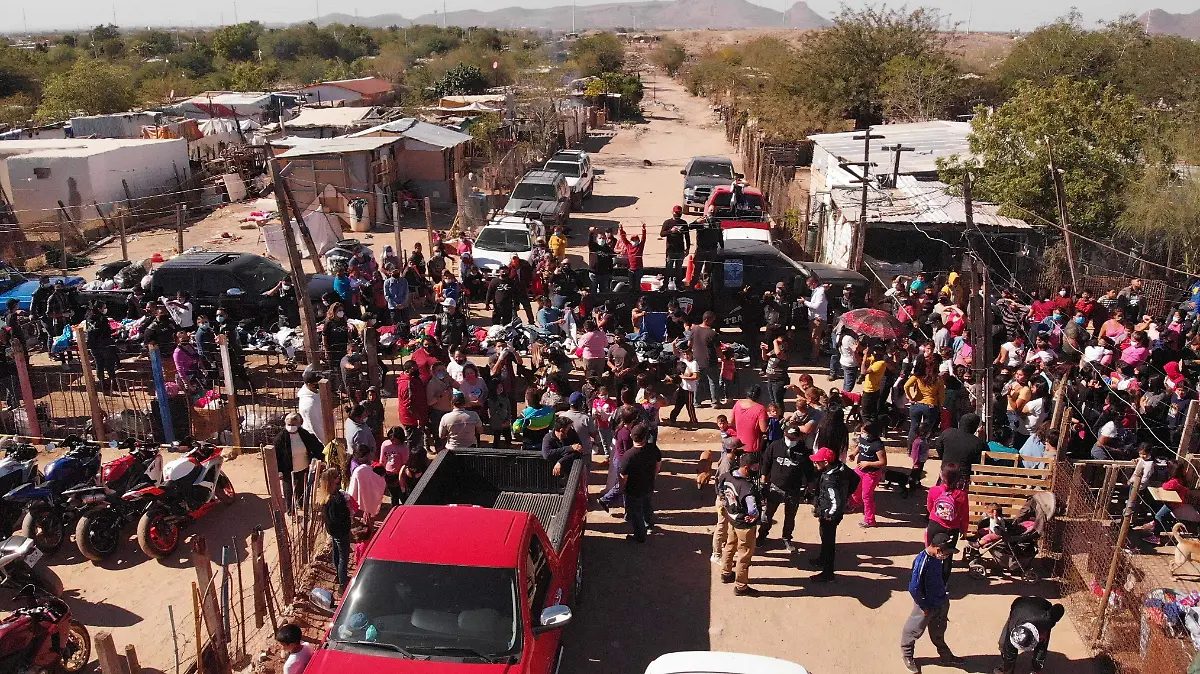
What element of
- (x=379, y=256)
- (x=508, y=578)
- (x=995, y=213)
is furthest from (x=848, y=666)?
(x=379, y=256)

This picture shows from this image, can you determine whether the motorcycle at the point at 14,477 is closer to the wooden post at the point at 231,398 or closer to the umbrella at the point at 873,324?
the wooden post at the point at 231,398

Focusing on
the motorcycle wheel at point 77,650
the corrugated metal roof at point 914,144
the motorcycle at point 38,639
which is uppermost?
the corrugated metal roof at point 914,144

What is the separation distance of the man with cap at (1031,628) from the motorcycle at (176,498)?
7.86 meters

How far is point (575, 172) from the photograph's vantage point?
29391mm

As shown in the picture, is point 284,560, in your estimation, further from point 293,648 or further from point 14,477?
point 14,477

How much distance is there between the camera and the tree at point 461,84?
55.8 m

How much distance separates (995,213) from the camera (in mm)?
18891

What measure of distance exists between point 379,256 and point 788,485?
16.1 metres

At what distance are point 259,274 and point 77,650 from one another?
→ 966 centimetres

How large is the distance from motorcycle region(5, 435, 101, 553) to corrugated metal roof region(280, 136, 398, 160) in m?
16.0

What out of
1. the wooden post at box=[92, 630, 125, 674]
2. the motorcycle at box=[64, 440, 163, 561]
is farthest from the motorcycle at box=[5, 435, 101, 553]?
the wooden post at box=[92, 630, 125, 674]

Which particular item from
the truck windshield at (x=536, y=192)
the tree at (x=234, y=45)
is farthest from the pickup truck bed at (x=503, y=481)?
the tree at (x=234, y=45)

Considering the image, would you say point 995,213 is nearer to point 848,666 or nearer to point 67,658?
point 848,666

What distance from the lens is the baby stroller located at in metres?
8.65
